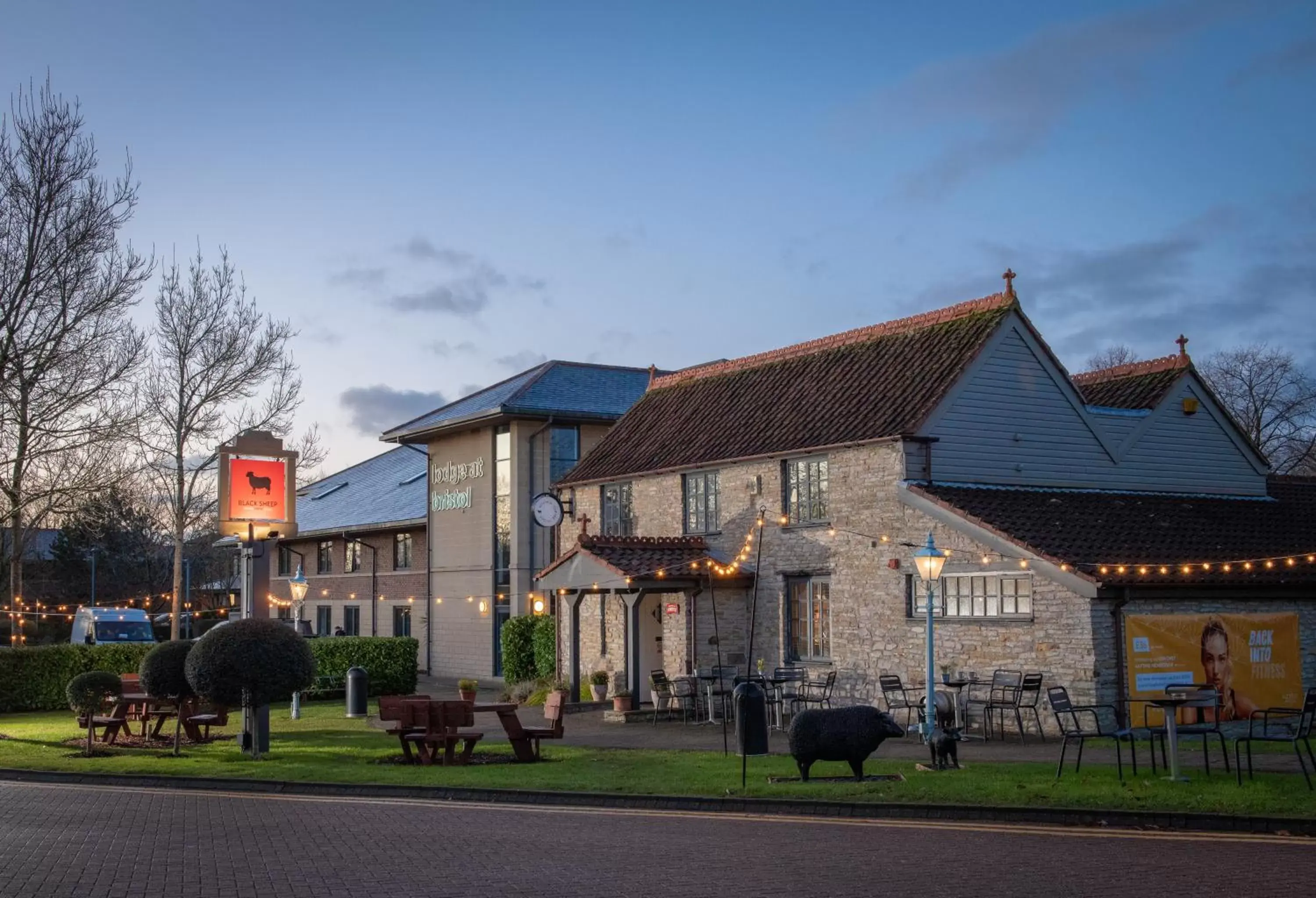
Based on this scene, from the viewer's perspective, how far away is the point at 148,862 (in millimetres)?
11547

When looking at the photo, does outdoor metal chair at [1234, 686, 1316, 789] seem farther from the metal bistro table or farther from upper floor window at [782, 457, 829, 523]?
upper floor window at [782, 457, 829, 523]

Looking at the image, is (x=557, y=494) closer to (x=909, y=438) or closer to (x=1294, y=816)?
(x=909, y=438)

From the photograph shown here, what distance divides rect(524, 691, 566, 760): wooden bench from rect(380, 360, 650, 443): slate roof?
681 inches

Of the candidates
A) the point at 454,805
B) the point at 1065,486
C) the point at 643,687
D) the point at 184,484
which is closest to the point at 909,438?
the point at 1065,486

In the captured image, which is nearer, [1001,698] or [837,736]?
[837,736]

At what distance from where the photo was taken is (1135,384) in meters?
28.4

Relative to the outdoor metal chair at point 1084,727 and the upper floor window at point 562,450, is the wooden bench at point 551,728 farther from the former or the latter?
the upper floor window at point 562,450

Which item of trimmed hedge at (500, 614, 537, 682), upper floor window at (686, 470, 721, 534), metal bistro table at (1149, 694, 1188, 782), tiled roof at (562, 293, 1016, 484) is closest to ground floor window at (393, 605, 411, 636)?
trimmed hedge at (500, 614, 537, 682)

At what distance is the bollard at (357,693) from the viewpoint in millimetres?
28500

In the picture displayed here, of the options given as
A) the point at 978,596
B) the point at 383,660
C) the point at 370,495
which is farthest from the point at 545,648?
the point at 370,495

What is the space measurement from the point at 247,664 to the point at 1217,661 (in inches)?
594

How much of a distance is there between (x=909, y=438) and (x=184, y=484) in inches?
814

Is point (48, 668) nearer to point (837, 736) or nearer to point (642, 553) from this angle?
point (642, 553)

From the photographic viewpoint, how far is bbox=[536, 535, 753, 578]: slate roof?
26.4 meters
